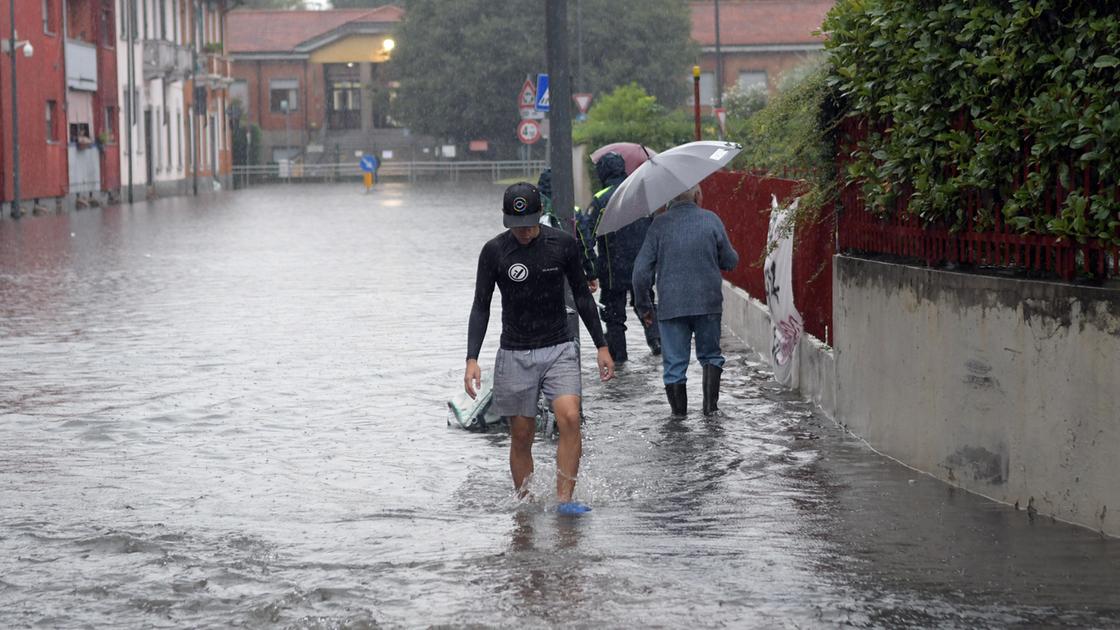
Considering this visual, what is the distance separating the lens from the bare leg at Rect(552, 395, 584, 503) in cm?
775

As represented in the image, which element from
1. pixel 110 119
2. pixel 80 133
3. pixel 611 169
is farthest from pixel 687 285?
pixel 110 119

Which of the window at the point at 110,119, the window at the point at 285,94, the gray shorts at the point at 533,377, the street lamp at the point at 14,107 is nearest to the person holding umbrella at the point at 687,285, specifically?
the gray shorts at the point at 533,377

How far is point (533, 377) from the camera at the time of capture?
7859 mm

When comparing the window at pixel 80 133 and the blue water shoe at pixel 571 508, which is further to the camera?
the window at pixel 80 133

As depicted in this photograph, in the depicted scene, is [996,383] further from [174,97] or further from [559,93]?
[174,97]

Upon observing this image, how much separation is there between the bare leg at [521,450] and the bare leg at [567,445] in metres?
0.21

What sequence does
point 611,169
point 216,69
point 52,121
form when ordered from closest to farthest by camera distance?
point 611,169 < point 52,121 < point 216,69

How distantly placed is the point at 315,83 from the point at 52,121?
5244 cm

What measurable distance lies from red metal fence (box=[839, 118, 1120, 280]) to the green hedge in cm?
5

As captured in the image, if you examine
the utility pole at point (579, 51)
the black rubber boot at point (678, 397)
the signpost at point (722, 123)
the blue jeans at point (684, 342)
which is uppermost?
the utility pole at point (579, 51)

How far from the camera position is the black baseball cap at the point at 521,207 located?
7605mm

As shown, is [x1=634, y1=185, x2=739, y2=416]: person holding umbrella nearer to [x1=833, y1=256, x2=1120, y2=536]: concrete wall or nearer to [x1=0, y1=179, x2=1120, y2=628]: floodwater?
[x1=0, y1=179, x2=1120, y2=628]: floodwater

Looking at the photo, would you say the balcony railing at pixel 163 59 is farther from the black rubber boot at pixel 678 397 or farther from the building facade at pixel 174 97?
the black rubber boot at pixel 678 397

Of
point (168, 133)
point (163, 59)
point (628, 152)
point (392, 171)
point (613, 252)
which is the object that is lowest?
point (613, 252)
